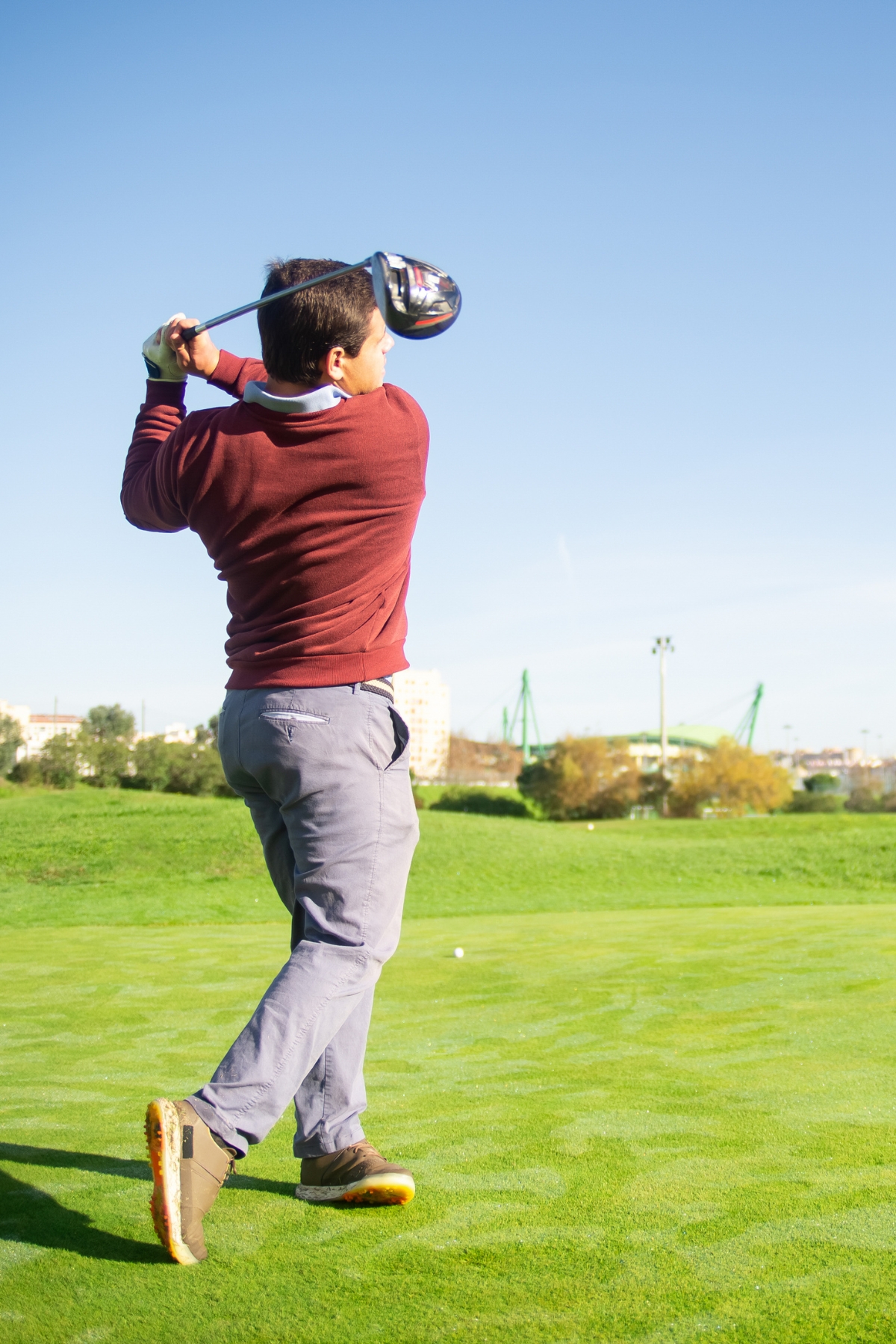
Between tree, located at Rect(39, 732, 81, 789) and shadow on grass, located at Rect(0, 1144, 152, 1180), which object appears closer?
shadow on grass, located at Rect(0, 1144, 152, 1180)

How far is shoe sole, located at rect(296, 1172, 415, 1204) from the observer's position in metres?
2.29

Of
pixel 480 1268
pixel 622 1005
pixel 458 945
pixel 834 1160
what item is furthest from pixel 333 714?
pixel 458 945

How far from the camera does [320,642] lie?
7.92 feet

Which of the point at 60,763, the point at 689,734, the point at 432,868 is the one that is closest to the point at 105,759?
the point at 60,763

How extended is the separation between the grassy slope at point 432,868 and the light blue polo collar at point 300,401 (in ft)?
32.3

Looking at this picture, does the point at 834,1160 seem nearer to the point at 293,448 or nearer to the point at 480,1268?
the point at 480,1268

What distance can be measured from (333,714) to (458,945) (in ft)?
19.9

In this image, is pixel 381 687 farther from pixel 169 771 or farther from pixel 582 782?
pixel 582 782

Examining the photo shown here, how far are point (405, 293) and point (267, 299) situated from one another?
30 cm

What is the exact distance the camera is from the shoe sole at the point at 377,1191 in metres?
2.29

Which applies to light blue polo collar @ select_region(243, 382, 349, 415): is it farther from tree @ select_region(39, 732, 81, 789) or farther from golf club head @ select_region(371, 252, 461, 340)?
tree @ select_region(39, 732, 81, 789)

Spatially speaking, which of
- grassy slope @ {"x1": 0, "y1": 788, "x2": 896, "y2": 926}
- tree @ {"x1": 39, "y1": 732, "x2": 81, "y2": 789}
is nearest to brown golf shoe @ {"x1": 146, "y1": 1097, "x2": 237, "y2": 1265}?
grassy slope @ {"x1": 0, "y1": 788, "x2": 896, "y2": 926}

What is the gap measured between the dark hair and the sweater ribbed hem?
627mm

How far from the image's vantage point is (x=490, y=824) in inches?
843
